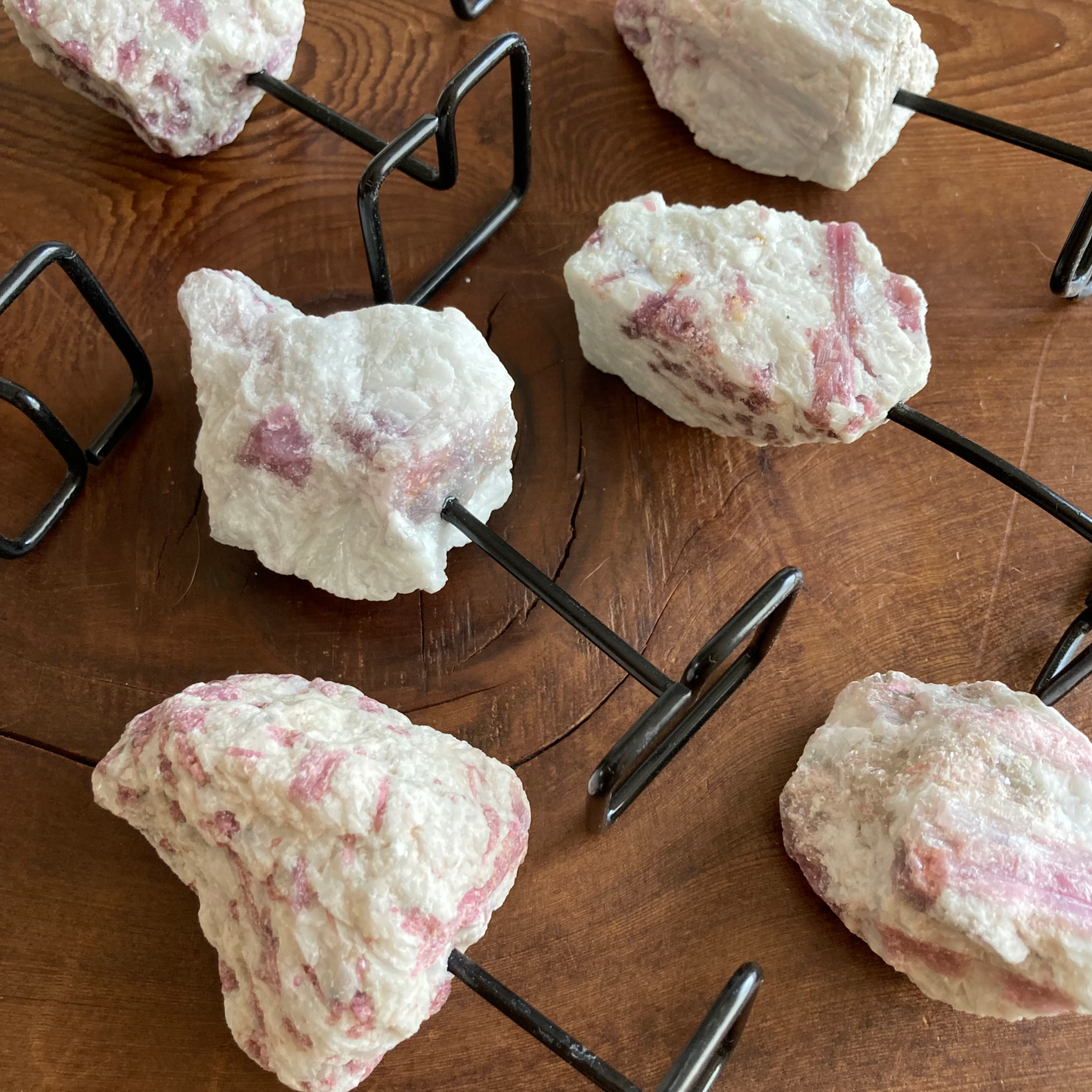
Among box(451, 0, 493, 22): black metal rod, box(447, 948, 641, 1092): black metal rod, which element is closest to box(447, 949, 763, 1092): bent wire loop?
box(447, 948, 641, 1092): black metal rod

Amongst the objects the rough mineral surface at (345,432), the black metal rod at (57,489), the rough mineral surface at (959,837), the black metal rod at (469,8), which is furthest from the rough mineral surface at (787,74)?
the black metal rod at (57,489)

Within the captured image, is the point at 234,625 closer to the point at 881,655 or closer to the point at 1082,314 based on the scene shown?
the point at 881,655

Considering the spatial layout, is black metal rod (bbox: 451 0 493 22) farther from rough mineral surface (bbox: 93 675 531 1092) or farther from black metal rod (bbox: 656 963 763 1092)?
black metal rod (bbox: 656 963 763 1092)

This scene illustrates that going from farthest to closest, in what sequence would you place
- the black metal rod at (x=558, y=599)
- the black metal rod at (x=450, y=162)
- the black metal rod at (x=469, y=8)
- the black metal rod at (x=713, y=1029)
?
the black metal rod at (x=469, y=8) < the black metal rod at (x=450, y=162) < the black metal rod at (x=558, y=599) < the black metal rod at (x=713, y=1029)

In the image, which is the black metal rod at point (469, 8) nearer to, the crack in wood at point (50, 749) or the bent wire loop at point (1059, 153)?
the bent wire loop at point (1059, 153)

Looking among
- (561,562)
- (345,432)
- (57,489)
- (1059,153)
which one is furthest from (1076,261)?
(57,489)

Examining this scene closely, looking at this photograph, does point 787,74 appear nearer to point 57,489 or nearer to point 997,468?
point 997,468
